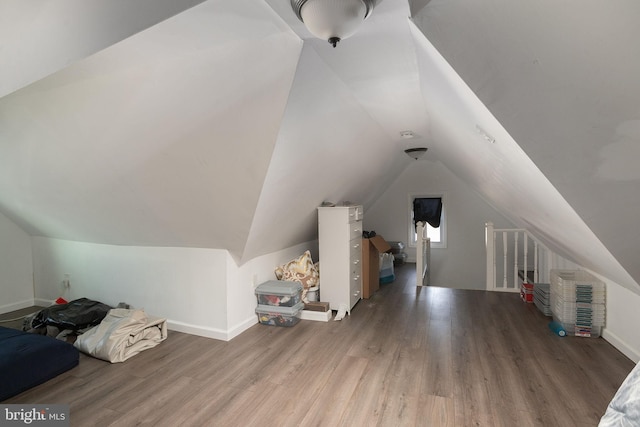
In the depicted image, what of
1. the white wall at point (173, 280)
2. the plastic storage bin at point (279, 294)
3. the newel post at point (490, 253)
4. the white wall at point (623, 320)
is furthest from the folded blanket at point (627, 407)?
the newel post at point (490, 253)

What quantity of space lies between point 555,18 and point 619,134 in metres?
0.52

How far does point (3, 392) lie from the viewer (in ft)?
7.02

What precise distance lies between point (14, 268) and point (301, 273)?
4.03 m

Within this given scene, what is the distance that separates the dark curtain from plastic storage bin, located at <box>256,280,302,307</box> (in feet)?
12.8

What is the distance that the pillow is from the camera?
377 cm

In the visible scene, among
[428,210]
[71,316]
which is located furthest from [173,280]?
[428,210]

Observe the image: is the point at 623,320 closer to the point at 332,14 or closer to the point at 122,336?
the point at 332,14

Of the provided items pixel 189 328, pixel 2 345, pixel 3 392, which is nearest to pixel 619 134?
pixel 189 328

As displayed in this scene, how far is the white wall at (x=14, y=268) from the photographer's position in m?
4.11

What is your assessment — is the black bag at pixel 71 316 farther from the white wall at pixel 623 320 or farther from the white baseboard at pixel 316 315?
the white wall at pixel 623 320

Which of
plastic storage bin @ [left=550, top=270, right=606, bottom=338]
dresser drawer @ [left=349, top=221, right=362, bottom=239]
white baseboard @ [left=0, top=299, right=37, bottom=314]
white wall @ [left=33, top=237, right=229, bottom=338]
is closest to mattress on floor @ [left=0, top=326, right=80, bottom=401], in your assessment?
white wall @ [left=33, top=237, right=229, bottom=338]

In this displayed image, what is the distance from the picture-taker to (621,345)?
263cm

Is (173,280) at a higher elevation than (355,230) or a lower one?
lower

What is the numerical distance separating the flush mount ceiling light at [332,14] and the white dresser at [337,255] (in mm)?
2600
